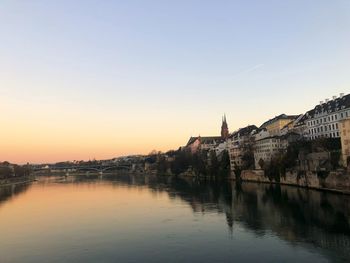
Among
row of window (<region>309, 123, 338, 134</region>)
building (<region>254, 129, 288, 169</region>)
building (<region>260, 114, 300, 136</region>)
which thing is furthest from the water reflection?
building (<region>260, 114, 300, 136</region>)

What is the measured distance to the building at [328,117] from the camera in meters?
38.8

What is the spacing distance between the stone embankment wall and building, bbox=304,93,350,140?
19.9 ft

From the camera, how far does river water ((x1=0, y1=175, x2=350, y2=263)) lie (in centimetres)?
1523

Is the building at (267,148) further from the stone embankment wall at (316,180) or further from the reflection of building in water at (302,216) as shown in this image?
the reflection of building in water at (302,216)

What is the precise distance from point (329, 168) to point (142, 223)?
17897 millimetres

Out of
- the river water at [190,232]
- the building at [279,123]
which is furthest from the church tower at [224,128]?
the river water at [190,232]

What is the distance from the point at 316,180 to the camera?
3288 centimetres

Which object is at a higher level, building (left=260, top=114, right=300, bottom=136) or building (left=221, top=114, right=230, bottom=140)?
building (left=221, top=114, right=230, bottom=140)

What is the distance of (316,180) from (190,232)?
692 inches

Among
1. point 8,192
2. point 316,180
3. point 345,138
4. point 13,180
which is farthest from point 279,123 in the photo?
point 13,180

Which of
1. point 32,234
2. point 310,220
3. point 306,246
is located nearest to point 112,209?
point 32,234

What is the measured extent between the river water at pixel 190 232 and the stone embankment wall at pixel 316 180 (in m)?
1.30

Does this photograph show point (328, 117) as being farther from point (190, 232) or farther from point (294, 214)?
point (190, 232)

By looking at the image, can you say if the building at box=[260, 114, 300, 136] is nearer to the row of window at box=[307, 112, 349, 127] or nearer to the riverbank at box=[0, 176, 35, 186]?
the row of window at box=[307, 112, 349, 127]
